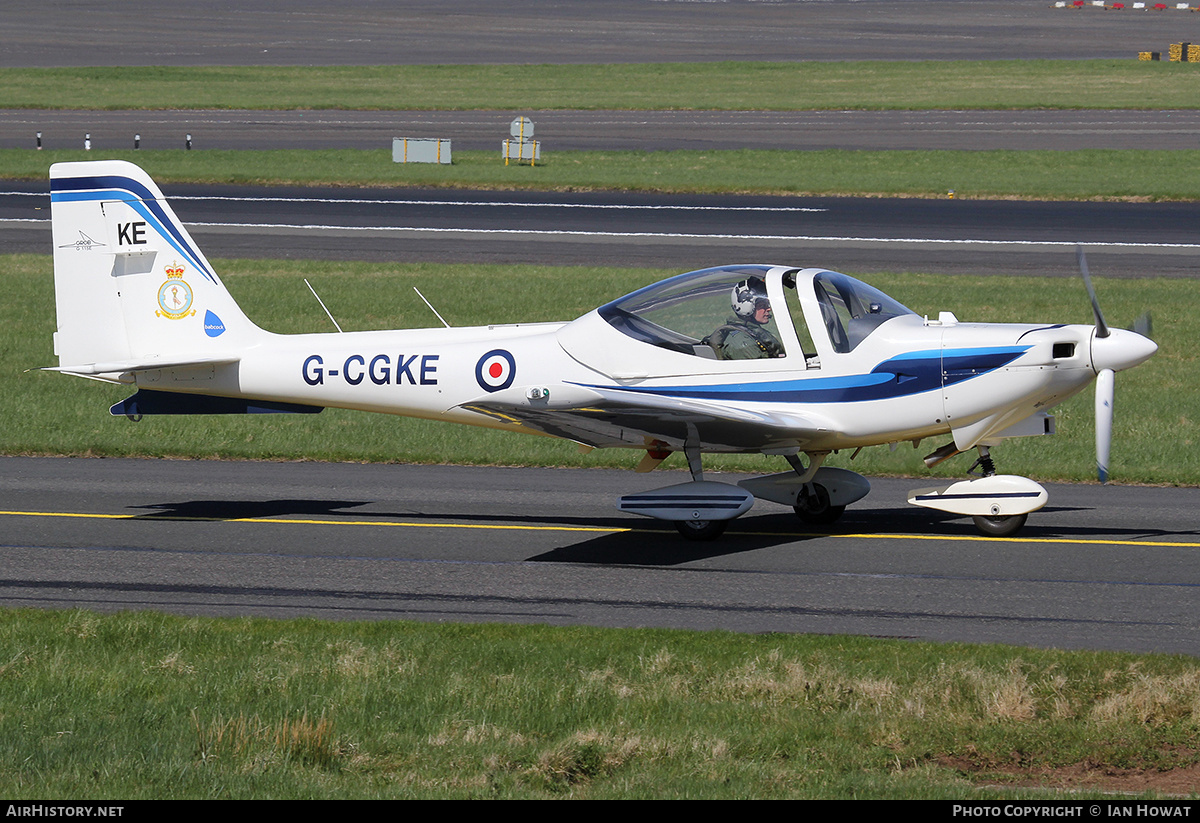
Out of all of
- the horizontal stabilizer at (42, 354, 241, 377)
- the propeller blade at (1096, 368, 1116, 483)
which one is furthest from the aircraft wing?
the horizontal stabilizer at (42, 354, 241, 377)

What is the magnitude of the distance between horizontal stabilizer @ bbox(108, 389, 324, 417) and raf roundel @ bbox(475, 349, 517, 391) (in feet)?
5.80

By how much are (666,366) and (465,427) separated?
18.5ft

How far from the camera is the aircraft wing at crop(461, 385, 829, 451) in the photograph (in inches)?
436

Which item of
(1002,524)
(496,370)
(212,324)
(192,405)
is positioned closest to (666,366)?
(496,370)

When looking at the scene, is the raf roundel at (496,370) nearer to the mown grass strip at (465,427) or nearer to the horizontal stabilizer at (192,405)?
the horizontal stabilizer at (192,405)

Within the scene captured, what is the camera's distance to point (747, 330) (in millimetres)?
12055

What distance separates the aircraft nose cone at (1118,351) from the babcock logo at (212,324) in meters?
7.92

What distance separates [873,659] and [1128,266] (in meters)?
20.6

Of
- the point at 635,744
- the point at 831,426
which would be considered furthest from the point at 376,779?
the point at 831,426

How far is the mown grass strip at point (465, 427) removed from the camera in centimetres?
1586

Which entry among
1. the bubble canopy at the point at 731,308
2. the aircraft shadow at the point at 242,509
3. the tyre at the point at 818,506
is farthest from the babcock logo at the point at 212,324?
the tyre at the point at 818,506

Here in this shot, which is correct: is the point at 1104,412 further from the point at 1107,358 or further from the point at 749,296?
the point at 749,296

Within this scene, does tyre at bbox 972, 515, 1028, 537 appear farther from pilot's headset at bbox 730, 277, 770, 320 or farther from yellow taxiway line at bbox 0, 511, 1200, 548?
pilot's headset at bbox 730, 277, 770, 320

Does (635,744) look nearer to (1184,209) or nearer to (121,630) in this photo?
(121,630)
